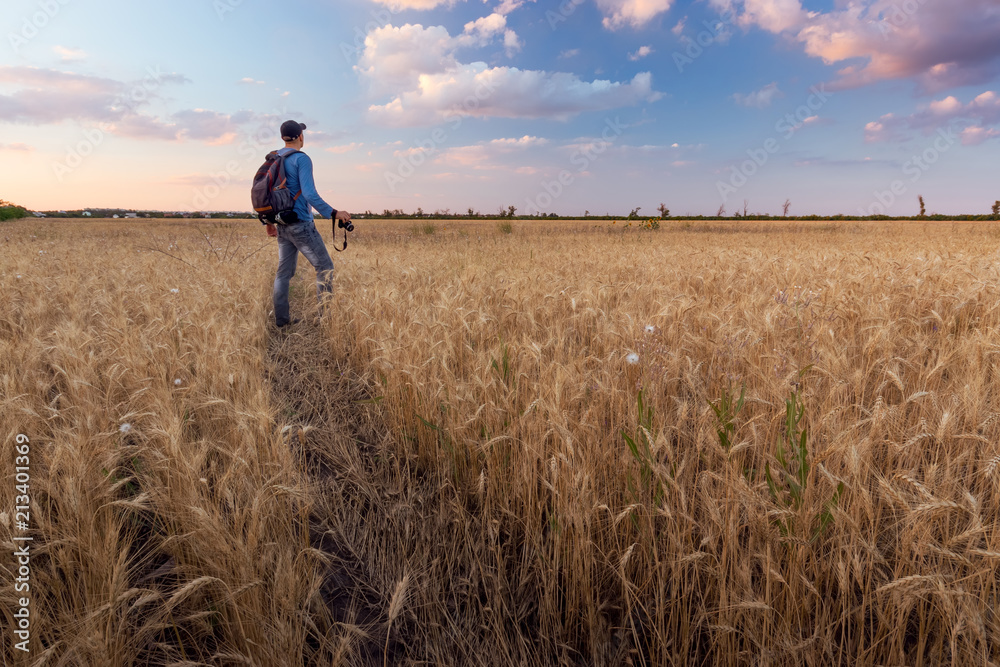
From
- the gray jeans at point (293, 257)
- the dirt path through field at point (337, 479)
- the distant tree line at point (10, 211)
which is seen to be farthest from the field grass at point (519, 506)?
the distant tree line at point (10, 211)

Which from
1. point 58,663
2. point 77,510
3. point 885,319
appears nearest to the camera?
point 58,663

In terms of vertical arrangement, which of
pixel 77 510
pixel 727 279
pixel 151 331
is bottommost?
pixel 77 510

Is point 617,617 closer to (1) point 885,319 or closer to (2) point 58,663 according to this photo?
(2) point 58,663

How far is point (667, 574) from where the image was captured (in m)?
1.52

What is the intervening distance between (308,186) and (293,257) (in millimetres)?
848

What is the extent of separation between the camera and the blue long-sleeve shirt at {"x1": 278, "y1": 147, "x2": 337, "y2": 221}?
460 centimetres

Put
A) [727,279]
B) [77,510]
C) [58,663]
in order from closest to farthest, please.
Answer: [58,663] < [77,510] < [727,279]

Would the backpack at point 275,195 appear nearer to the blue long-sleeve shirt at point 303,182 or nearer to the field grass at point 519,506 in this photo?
the blue long-sleeve shirt at point 303,182

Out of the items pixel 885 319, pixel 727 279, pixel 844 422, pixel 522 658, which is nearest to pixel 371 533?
pixel 522 658

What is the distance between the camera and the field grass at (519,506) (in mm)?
1292

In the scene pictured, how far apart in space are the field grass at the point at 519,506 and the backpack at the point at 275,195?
6.33 feet

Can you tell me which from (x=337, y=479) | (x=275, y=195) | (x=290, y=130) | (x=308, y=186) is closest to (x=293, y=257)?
(x=275, y=195)

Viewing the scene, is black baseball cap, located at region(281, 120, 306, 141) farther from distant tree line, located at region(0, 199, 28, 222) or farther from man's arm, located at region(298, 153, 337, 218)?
distant tree line, located at region(0, 199, 28, 222)

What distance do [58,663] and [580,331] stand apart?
307 cm
